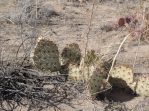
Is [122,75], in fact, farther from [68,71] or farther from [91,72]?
[68,71]

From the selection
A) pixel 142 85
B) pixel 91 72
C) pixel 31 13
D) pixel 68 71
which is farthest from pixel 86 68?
pixel 31 13

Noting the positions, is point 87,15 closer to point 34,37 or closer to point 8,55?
point 34,37

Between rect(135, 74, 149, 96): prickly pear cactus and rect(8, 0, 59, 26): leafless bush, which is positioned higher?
rect(8, 0, 59, 26): leafless bush

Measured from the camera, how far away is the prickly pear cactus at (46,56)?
461 centimetres

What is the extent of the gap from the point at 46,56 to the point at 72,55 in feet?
0.85

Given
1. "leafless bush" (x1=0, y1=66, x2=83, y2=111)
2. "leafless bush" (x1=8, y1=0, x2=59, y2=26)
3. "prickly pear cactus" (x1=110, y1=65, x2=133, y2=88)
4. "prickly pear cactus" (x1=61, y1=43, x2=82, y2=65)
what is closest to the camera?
"leafless bush" (x1=0, y1=66, x2=83, y2=111)

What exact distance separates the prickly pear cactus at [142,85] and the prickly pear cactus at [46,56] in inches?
30.5

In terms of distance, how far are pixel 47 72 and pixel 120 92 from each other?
2.35 ft

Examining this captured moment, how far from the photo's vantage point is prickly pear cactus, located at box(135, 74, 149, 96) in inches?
176

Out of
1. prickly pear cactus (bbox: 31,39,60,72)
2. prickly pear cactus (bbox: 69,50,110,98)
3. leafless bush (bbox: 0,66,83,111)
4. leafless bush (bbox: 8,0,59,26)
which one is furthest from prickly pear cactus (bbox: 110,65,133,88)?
leafless bush (bbox: 8,0,59,26)

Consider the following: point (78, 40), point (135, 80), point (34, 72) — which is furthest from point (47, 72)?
point (78, 40)

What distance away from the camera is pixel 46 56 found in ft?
15.3

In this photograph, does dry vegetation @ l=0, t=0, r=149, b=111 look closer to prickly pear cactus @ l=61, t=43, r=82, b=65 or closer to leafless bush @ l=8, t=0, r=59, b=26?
prickly pear cactus @ l=61, t=43, r=82, b=65

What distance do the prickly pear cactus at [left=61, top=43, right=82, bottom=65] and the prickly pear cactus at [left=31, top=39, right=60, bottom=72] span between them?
108 millimetres
